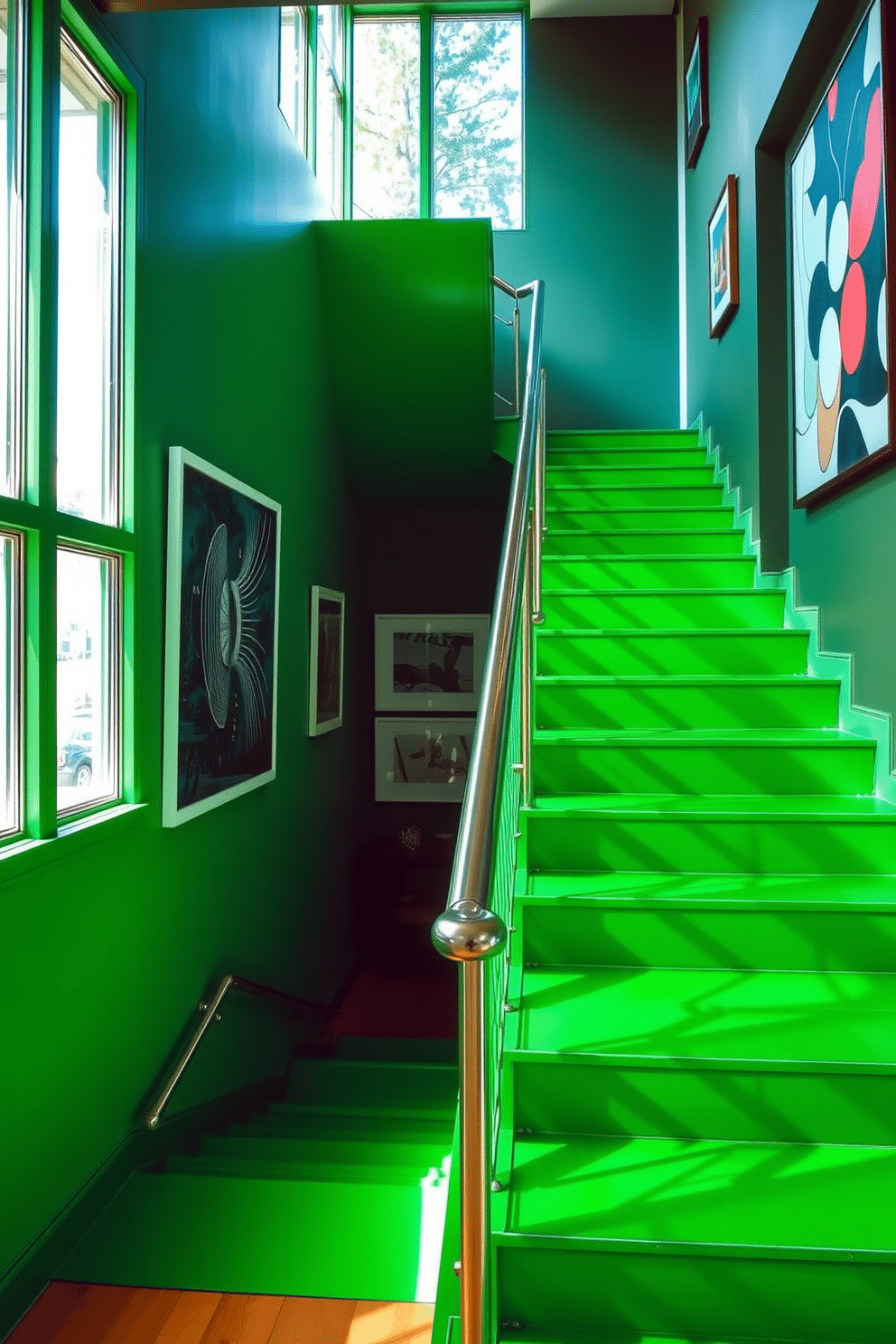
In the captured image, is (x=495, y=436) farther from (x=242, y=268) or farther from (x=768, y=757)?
(x=768, y=757)

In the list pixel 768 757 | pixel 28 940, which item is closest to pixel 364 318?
pixel 768 757

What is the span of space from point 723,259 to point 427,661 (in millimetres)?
2962

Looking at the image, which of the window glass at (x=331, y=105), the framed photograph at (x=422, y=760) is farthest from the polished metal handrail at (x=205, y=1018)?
the window glass at (x=331, y=105)

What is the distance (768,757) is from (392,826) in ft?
12.6

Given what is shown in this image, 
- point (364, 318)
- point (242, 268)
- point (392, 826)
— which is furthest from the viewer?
point (392, 826)

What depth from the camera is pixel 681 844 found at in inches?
98.3

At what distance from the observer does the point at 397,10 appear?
21.8ft

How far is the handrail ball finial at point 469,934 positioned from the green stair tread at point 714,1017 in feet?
3.07

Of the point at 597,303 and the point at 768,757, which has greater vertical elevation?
the point at 597,303

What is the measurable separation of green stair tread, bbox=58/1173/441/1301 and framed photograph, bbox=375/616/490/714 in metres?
3.99

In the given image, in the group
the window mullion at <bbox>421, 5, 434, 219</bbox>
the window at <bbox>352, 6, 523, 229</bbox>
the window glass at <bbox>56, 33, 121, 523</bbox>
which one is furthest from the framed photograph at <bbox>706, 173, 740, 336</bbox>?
the window glass at <bbox>56, 33, 121, 523</bbox>

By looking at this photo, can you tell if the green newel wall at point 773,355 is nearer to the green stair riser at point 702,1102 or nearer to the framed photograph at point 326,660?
the green stair riser at point 702,1102

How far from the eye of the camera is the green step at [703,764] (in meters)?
2.75

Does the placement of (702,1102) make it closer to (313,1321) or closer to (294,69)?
(313,1321)
